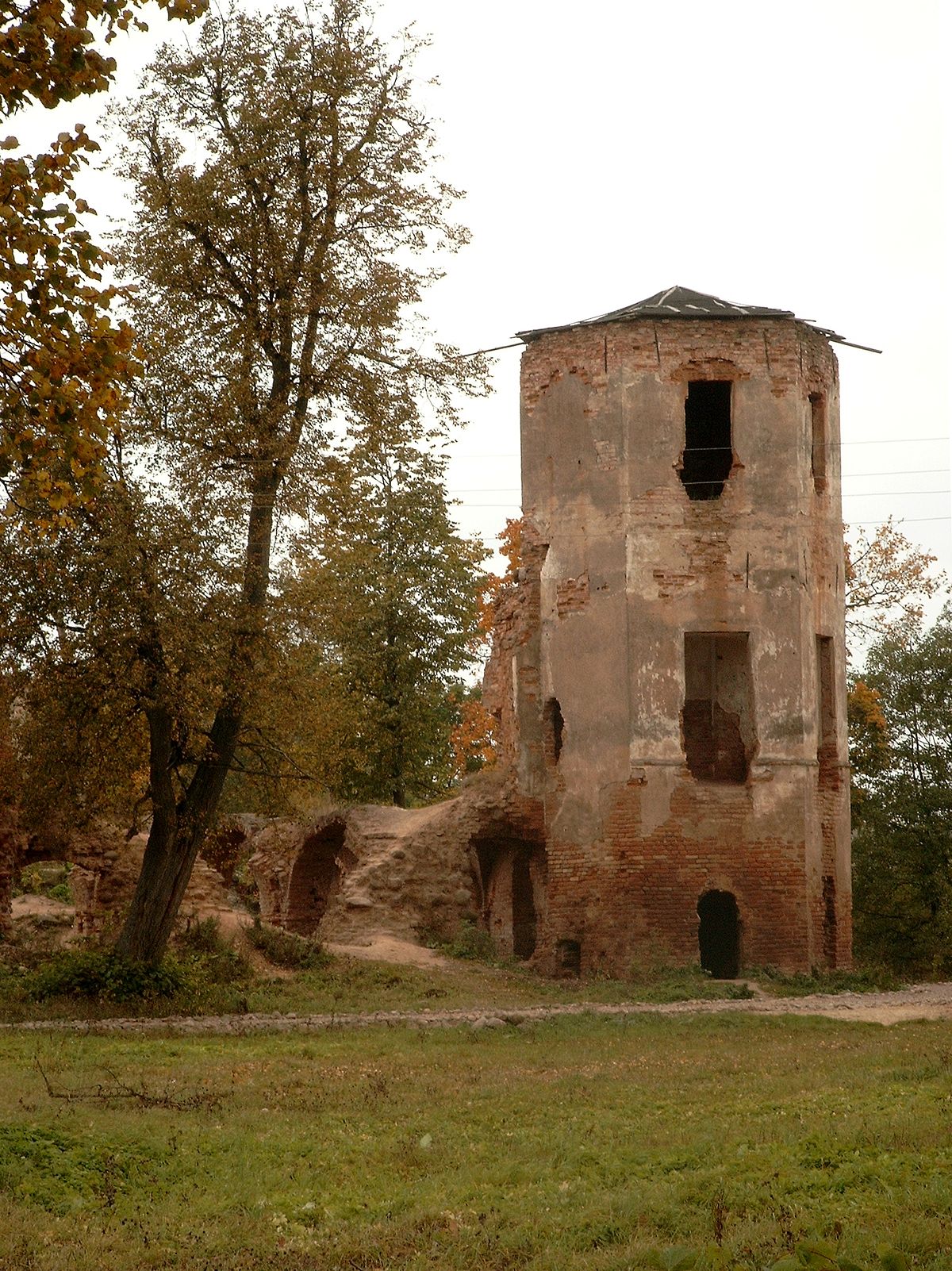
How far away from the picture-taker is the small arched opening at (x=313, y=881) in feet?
99.7

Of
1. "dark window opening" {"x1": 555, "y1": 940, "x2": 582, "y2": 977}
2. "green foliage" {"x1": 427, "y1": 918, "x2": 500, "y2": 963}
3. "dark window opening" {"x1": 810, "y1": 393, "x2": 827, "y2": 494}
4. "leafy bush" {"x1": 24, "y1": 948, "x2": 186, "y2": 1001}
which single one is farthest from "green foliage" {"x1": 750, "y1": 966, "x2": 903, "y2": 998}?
"leafy bush" {"x1": 24, "y1": 948, "x2": 186, "y2": 1001}

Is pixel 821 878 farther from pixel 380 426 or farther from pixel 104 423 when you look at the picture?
pixel 104 423

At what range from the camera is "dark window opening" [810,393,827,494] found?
25.5m

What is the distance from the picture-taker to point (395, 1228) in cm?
799

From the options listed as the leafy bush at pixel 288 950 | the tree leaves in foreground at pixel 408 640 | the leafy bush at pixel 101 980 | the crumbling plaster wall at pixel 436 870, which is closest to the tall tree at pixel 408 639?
the tree leaves in foreground at pixel 408 640

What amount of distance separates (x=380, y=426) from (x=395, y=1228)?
38.9ft

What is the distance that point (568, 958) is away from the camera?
23.9 m

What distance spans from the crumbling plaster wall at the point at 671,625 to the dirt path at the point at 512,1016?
112 inches

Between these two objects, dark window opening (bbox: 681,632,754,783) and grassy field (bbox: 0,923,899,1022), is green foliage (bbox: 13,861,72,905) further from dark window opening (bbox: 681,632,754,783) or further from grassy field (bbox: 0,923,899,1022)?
dark window opening (bbox: 681,632,754,783)

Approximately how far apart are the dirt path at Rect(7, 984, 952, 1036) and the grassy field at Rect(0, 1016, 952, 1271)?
1780 millimetres

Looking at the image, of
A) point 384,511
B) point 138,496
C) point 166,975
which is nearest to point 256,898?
point 384,511

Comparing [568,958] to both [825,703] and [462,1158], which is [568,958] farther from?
[462,1158]

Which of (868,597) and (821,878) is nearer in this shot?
(821,878)

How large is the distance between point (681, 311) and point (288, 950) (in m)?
11.9
